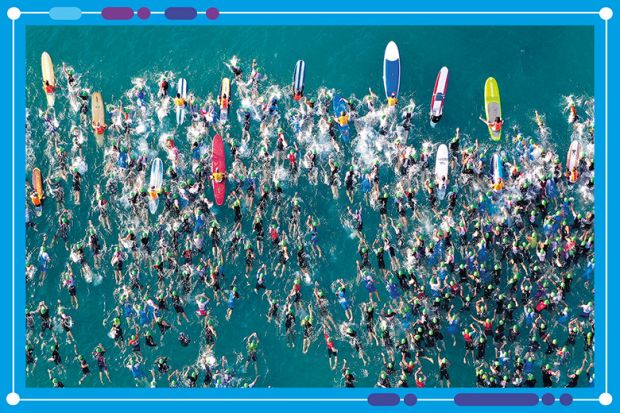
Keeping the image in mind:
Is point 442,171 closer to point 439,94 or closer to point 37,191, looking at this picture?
point 439,94

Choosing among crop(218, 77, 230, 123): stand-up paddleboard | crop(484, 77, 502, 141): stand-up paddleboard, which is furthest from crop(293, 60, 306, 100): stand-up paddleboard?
crop(484, 77, 502, 141): stand-up paddleboard

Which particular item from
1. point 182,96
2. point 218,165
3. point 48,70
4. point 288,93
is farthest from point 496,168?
point 48,70

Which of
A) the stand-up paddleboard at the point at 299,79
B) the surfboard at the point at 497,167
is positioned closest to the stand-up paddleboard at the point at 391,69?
the stand-up paddleboard at the point at 299,79

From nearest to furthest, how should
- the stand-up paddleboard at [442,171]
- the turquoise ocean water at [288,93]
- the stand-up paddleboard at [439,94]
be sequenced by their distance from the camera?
1. the turquoise ocean water at [288,93]
2. the stand-up paddleboard at [442,171]
3. the stand-up paddleboard at [439,94]
